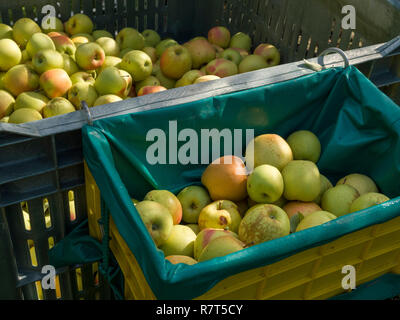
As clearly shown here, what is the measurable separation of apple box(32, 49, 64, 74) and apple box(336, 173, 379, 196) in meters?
1.52

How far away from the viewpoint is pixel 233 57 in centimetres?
279

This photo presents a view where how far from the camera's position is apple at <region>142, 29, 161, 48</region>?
118 inches

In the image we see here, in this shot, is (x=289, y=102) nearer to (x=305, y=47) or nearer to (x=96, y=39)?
(x=305, y=47)

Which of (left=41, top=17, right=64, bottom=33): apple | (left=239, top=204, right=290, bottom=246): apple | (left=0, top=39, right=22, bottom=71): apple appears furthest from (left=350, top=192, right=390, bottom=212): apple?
(left=41, top=17, right=64, bottom=33): apple

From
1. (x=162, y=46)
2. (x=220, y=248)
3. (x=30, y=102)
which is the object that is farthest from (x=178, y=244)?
(x=162, y=46)

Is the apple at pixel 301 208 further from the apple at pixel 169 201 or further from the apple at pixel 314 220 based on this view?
the apple at pixel 169 201

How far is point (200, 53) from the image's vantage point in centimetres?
280

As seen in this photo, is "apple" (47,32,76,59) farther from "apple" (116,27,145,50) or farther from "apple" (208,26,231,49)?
"apple" (208,26,231,49)

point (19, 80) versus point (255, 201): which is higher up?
point (19, 80)

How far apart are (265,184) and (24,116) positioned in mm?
1121

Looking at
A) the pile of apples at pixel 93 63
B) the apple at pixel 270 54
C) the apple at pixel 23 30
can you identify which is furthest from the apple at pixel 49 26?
the apple at pixel 270 54

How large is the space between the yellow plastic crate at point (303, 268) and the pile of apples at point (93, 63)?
0.70m

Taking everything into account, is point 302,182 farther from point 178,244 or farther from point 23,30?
point 23,30

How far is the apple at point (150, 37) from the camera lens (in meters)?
3.01
